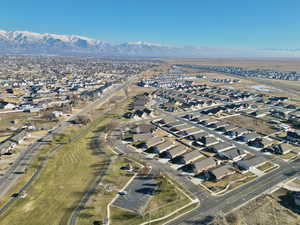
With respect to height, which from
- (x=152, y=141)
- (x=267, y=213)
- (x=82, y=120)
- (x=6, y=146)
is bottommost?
(x=6, y=146)

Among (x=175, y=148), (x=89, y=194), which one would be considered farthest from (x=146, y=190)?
(x=175, y=148)

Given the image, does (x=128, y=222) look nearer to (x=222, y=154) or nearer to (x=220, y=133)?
(x=222, y=154)

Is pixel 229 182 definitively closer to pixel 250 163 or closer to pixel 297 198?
pixel 250 163

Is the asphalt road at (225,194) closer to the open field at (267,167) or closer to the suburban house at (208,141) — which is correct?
the open field at (267,167)

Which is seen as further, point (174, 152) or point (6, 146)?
point (6, 146)

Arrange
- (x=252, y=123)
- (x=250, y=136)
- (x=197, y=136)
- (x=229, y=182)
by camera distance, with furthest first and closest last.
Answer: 1. (x=252, y=123)
2. (x=197, y=136)
3. (x=250, y=136)
4. (x=229, y=182)

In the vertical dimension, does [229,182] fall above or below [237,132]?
below

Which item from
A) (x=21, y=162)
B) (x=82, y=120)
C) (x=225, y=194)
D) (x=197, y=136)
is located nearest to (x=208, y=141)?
(x=197, y=136)

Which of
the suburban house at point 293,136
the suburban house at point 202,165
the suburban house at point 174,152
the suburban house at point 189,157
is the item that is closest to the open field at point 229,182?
the suburban house at point 202,165
